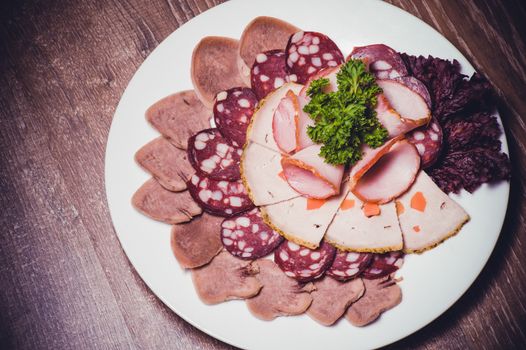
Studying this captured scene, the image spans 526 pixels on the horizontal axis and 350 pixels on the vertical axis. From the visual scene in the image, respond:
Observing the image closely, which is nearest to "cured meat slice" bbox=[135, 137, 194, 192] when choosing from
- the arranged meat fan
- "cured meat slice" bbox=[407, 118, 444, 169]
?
the arranged meat fan

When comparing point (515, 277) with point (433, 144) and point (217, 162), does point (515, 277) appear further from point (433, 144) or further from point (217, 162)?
point (217, 162)

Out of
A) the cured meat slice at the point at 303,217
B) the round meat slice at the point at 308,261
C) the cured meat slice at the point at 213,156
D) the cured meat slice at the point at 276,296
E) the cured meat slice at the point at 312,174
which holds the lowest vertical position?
the cured meat slice at the point at 276,296

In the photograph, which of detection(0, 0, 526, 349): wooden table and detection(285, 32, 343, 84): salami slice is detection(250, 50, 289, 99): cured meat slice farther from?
detection(0, 0, 526, 349): wooden table

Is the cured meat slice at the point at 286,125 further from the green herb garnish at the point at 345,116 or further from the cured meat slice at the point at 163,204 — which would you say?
the cured meat slice at the point at 163,204

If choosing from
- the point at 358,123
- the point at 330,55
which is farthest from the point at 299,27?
the point at 358,123

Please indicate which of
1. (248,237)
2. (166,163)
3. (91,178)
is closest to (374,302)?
(248,237)

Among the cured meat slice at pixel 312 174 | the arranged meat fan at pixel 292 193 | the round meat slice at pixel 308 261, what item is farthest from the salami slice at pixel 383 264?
the cured meat slice at pixel 312 174

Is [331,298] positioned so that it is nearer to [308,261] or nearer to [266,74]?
[308,261]
